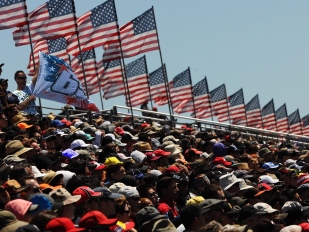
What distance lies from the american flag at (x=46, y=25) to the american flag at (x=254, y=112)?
72.1 feet

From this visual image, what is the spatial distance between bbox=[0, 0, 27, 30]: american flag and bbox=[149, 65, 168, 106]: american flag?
38.4 feet

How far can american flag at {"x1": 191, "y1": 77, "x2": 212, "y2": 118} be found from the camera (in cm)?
4828

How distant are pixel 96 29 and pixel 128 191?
20924 millimetres

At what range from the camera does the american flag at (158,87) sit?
42094 mm

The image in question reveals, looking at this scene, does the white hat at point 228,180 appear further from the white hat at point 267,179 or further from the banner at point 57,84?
the banner at point 57,84

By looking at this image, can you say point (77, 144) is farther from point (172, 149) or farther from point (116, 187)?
point (116, 187)

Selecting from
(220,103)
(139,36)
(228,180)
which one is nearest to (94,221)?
(228,180)

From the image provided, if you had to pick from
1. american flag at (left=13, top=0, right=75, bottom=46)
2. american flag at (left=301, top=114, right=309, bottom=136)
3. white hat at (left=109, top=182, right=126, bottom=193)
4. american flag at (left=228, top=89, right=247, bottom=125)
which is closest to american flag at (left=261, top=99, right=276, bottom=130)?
american flag at (left=228, top=89, right=247, bottom=125)

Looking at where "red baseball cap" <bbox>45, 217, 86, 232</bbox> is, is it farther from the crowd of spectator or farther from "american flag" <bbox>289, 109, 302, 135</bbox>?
"american flag" <bbox>289, 109, 302, 135</bbox>

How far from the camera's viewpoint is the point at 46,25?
105 feet

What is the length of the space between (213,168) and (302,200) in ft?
6.43

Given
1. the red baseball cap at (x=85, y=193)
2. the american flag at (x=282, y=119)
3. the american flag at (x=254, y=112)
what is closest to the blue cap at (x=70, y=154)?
the red baseball cap at (x=85, y=193)

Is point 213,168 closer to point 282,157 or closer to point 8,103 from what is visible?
point 8,103

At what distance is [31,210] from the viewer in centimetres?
1174
